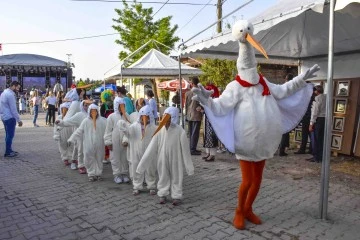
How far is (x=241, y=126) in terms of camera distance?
376 cm

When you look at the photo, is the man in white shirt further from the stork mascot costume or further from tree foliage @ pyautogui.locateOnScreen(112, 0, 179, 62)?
tree foliage @ pyautogui.locateOnScreen(112, 0, 179, 62)

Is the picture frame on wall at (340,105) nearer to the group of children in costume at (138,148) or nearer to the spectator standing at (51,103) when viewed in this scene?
the group of children in costume at (138,148)

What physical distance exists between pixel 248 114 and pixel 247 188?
2.99 feet

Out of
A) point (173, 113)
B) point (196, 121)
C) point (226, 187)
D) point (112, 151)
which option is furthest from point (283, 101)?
point (196, 121)

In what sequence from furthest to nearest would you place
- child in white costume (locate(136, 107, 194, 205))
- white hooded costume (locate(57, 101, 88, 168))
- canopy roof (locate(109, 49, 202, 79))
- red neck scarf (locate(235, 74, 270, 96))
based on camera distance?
canopy roof (locate(109, 49, 202, 79)) < white hooded costume (locate(57, 101, 88, 168)) < child in white costume (locate(136, 107, 194, 205)) < red neck scarf (locate(235, 74, 270, 96))

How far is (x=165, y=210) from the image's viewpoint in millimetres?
4617

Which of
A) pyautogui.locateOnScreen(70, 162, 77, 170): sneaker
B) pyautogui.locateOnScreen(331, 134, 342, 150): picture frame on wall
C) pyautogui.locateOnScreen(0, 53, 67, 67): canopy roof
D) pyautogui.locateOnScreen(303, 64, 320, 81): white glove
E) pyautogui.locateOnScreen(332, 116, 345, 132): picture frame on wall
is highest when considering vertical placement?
pyautogui.locateOnScreen(0, 53, 67, 67): canopy roof

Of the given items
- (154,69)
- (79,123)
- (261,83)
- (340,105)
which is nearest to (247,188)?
(261,83)

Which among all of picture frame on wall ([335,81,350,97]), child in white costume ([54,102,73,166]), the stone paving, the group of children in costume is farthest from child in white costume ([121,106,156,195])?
picture frame on wall ([335,81,350,97])

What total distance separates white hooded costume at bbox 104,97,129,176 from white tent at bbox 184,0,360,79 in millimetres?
2328

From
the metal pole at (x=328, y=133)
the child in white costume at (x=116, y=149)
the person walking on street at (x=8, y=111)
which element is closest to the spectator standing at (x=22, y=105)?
the person walking on street at (x=8, y=111)

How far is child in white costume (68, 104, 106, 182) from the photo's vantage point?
6117 millimetres

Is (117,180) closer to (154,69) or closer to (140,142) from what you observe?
(140,142)

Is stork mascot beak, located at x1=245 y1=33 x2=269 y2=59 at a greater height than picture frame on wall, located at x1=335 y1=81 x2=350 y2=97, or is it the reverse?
stork mascot beak, located at x1=245 y1=33 x2=269 y2=59
